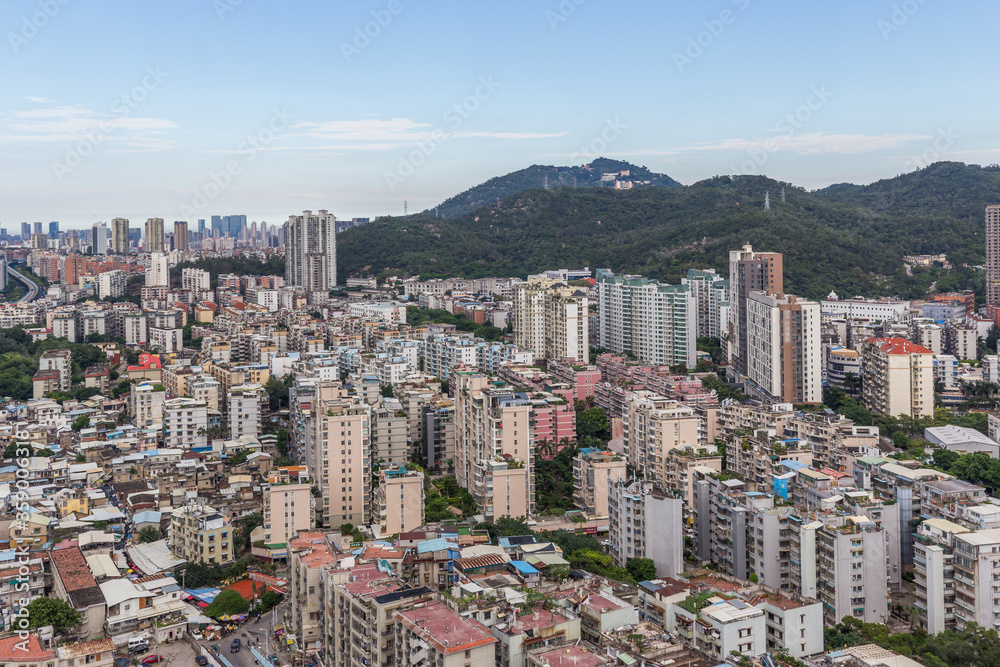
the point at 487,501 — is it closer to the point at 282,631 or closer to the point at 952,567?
the point at 282,631

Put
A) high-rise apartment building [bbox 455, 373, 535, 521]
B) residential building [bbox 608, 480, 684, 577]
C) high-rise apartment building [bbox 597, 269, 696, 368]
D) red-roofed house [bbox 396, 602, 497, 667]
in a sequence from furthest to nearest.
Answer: high-rise apartment building [bbox 597, 269, 696, 368] < high-rise apartment building [bbox 455, 373, 535, 521] < residential building [bbox 608, 480, 684, 577] < red-roofed house [bbox 396, 602, 497, 667]

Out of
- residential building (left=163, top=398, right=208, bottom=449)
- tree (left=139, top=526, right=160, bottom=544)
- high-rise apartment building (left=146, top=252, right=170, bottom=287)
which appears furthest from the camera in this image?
high-rise apartment building (left=146, top=252, right=170, bottom=287)

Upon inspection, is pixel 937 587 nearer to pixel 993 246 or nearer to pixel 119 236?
pixel 993 246

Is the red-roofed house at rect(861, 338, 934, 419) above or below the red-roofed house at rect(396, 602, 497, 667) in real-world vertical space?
above

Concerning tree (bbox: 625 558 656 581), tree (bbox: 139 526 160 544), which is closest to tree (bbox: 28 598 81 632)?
tree (bbox: 139 526 160 544)

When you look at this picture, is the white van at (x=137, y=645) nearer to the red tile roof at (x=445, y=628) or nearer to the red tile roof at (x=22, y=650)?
the red tile roof at (x=22, y=650)

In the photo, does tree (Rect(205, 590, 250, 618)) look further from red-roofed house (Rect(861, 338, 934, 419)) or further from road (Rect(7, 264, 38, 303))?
road (Rect(7, 264, 38, 303))

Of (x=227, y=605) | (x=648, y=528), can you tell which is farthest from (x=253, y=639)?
(x=648, y=528)
